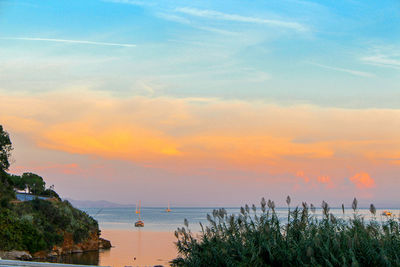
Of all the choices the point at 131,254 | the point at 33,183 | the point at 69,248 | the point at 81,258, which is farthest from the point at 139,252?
the point at 33,183

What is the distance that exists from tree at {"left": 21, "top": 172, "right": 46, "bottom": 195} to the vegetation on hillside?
20650mm

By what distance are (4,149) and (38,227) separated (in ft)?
23.6

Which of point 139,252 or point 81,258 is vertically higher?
point 81,258

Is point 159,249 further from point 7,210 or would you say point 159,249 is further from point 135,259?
point 7,210

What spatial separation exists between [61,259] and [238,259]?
37.9 metres

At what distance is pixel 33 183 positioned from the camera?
70.9 m

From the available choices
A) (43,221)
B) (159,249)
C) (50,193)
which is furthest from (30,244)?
(50,193)

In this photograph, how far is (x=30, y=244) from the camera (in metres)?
36.1

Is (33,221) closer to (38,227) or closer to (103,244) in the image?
(38,227)

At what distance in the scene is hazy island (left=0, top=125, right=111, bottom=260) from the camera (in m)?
33.6

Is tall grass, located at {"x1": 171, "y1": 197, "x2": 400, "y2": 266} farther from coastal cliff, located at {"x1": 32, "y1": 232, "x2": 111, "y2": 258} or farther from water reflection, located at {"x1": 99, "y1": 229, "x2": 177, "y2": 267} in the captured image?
water reflection, located at {"x1": 99, "y1": 229, "x2": 177, "y2": 267}

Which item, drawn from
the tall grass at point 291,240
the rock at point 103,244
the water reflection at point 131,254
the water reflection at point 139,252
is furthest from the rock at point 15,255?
the tall grass at point 291,240

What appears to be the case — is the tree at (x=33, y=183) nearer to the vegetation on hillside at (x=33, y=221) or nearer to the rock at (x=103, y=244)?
Answer: the rock at (x=103, y=244)

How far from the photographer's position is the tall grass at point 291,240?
497 cm
